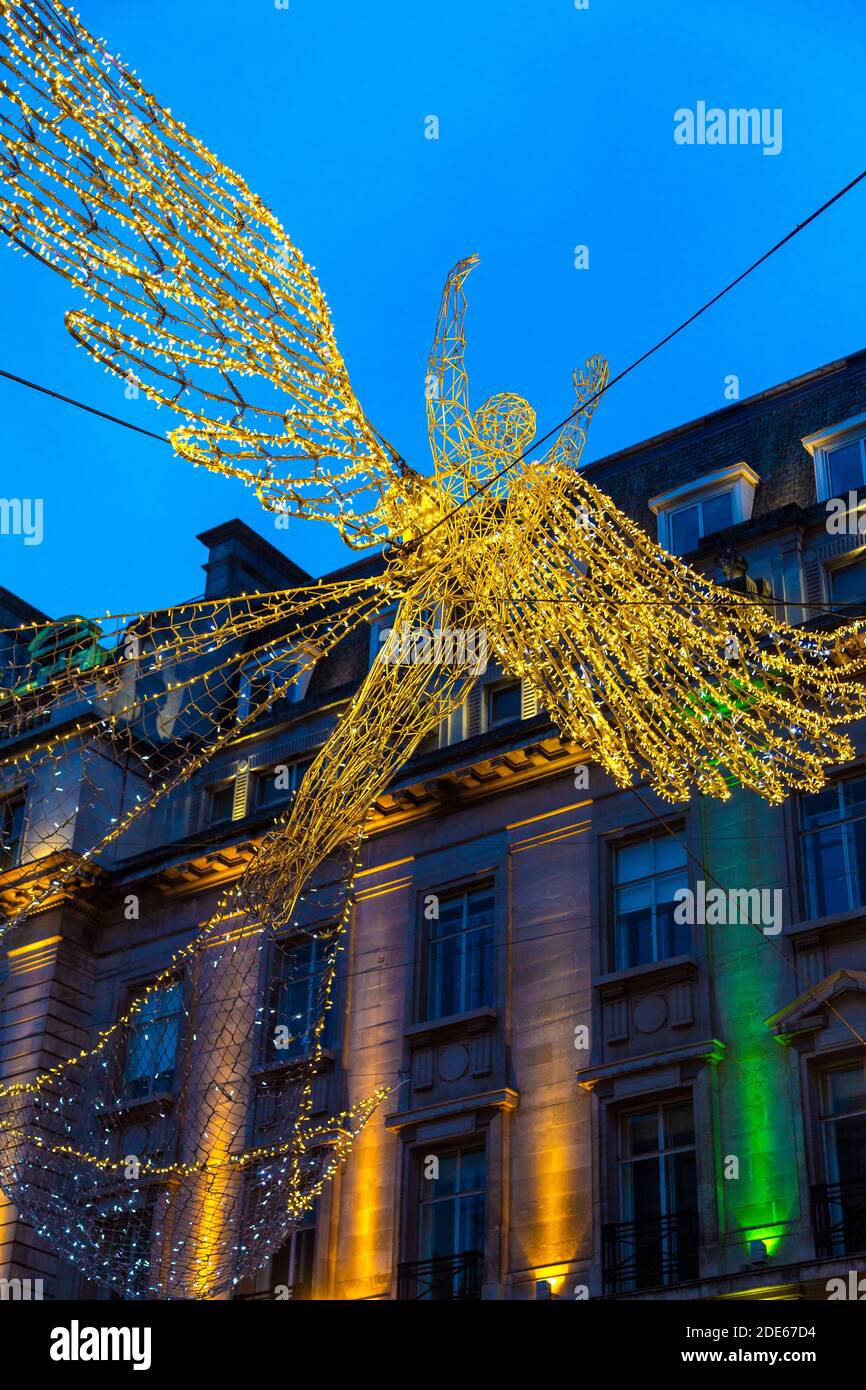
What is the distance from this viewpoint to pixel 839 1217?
18.7 metres

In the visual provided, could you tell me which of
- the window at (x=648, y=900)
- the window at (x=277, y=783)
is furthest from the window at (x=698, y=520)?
the window at (x=277, y=783)

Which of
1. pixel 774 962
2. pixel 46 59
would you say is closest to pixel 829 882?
pixel 774 962

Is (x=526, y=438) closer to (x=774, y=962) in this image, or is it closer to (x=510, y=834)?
(x=774, y=962)

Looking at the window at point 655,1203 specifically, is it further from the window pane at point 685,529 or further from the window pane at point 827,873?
the window pane at point 685,529

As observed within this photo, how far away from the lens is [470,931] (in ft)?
78.9

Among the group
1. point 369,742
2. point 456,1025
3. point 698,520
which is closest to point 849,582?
point 698,520

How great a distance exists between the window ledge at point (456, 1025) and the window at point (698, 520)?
25.2ft

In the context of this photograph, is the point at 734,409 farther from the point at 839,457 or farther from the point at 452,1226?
the point at 452,1226

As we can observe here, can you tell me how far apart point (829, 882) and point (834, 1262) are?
4.79 m

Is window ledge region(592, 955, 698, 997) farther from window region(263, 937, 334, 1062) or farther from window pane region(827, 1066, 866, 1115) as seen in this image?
window region(263, 937, 334, 1062)

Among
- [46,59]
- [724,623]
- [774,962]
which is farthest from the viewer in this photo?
[774,962]

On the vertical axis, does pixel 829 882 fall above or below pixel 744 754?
above

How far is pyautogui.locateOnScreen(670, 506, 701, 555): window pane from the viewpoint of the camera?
26.3 m

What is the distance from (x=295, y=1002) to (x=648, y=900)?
5711 mm
